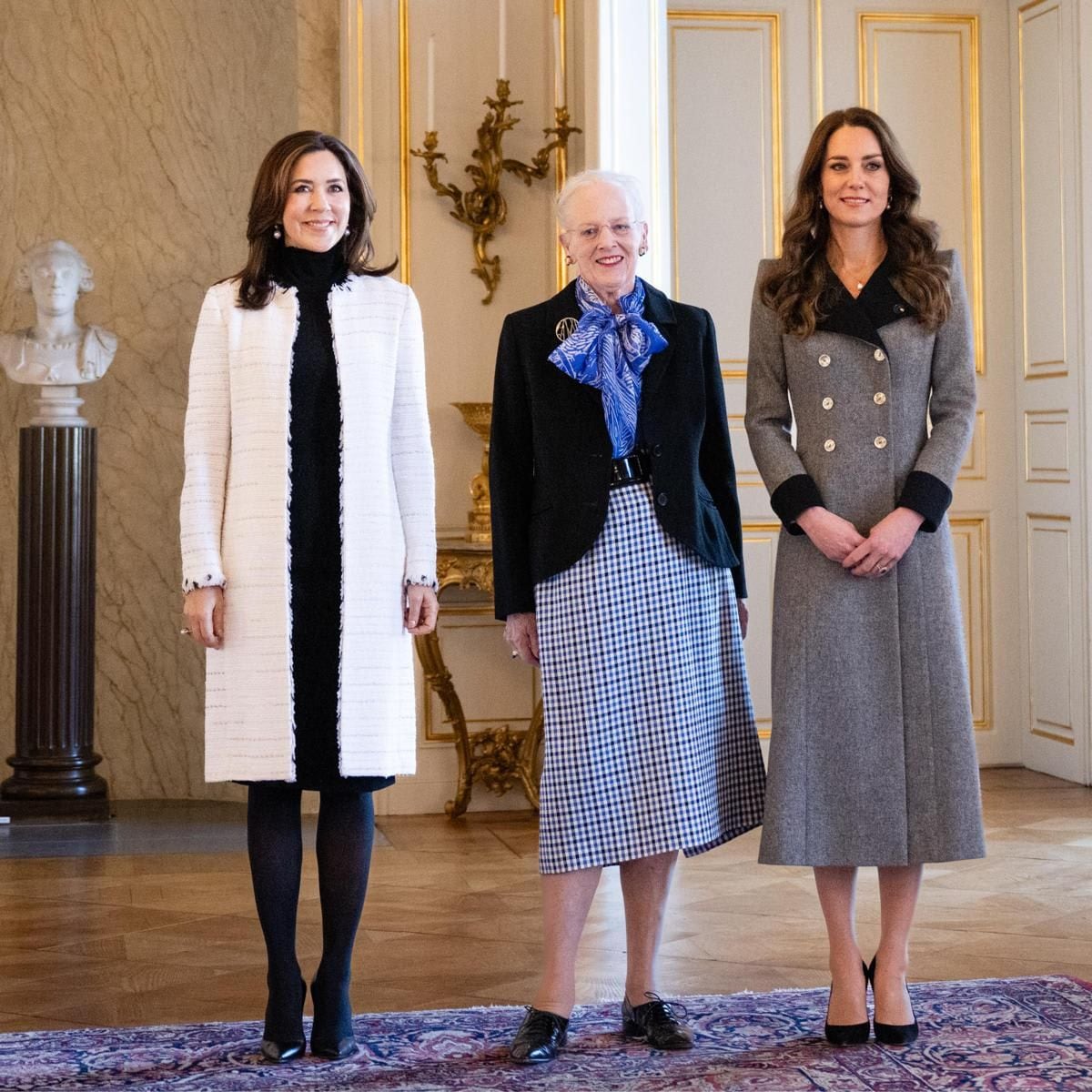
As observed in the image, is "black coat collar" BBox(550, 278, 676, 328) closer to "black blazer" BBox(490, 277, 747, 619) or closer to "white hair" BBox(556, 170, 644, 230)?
"black blazer" BBox(490, 277, 747, 619)

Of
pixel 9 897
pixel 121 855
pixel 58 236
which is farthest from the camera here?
pixel 58 236

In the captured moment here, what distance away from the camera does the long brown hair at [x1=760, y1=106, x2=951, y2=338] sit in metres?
2.58

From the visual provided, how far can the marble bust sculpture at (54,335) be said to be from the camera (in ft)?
16.1

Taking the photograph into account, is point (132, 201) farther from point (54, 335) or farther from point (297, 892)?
point (297, 892)

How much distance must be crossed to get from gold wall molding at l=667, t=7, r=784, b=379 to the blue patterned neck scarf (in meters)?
2.90

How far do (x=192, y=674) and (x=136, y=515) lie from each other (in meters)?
0.56

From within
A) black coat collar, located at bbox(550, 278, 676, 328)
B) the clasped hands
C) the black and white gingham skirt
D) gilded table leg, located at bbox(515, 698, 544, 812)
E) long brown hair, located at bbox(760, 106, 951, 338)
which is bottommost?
gilded table leg, located at bbox(515, 698, 544, 812)

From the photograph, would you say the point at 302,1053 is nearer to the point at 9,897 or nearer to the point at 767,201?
the point at 9,897

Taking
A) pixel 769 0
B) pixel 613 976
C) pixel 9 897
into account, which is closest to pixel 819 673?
pixel 613 976

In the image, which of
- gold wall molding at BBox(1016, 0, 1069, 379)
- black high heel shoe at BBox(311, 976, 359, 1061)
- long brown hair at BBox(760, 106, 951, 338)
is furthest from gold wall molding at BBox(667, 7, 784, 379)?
black high heel shoe at BBox(311, 976, 359, 1061)

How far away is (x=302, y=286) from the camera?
8.57 feet

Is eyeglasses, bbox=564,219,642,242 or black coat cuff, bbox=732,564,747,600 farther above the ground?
eyeglasses, bbox=564,219,642,242

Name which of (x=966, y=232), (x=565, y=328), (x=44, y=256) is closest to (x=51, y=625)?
(x=44, y=256)

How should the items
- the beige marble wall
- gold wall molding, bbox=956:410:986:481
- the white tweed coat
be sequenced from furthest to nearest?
gold wall molding, bbox=956:410:986:481, the beige marble wall, the white tweed coat
